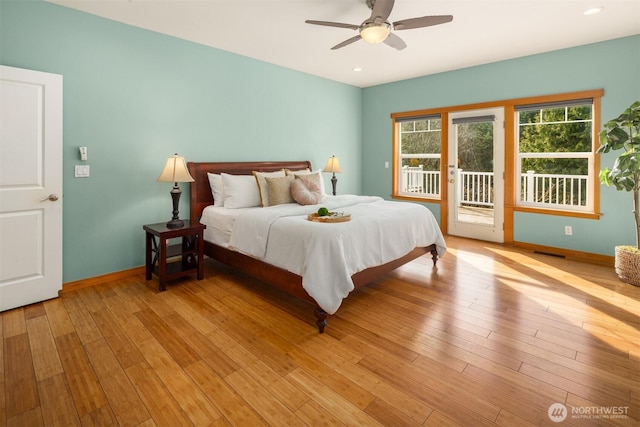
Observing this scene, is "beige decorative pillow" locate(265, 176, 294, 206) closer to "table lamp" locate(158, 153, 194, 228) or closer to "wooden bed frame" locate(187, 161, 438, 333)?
"wooden bed frame" locate(187, 161, 438, 333)

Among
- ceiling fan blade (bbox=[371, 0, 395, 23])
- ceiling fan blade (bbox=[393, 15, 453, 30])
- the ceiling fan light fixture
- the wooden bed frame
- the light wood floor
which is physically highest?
ceiling fan blade (bbox=[371, 0, 395, 23])

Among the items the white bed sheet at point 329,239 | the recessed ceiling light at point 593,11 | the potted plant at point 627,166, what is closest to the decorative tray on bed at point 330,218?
the white bed sheet at point 329,239

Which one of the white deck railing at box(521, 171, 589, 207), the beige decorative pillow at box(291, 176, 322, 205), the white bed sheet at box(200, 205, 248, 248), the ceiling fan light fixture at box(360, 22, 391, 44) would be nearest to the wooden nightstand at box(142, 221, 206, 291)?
the white bed sheet at box(200, 205, 248, 248)

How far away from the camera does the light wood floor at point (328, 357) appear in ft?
5.41

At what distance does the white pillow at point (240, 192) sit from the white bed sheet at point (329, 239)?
0.20m

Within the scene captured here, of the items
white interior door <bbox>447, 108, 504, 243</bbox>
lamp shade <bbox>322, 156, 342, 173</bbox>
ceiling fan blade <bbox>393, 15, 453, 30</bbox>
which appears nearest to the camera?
ceiling fan blade <bbox>393, 15, 453, 30</bbox>

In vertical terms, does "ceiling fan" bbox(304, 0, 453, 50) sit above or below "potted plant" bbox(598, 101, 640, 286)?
above

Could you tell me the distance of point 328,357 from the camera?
212 cm

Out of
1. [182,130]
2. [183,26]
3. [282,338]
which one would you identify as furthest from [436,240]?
[183,26]

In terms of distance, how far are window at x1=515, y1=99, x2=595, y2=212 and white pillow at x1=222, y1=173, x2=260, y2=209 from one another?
12.6 ft

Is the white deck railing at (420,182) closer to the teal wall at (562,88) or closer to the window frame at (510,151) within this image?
the window frame at (510,151)

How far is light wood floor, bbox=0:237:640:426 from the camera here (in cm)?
165

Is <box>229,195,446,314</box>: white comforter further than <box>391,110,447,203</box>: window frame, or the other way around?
<box>391,110,447,203</box>: window frame

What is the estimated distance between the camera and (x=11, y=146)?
2729 millimetres
